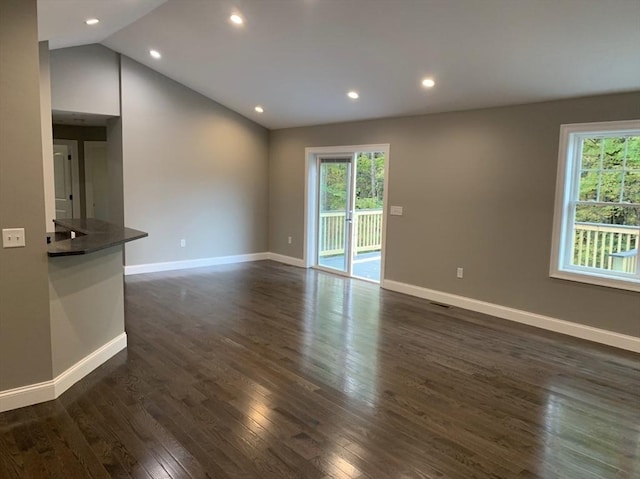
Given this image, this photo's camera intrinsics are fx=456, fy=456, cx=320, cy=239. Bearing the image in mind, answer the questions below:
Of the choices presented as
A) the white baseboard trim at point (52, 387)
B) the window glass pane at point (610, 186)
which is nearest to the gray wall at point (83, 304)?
the white baseboard trim at point (52, 387)

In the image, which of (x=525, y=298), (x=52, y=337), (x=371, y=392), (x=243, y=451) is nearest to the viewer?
(x=243, y=451)

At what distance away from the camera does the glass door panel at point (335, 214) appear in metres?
7.42

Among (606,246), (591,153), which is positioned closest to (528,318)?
(606,246)

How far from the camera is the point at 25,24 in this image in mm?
2709

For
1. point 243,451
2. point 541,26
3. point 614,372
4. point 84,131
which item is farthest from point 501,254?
point 84,131

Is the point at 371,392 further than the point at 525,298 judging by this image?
No

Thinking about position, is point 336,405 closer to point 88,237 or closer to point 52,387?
point 52,387

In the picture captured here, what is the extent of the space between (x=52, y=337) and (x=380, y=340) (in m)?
2.76

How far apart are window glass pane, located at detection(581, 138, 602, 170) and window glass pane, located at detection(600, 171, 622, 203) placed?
14 centimetres

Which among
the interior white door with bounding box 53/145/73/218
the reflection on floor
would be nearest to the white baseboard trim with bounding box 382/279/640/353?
the reflection on floor

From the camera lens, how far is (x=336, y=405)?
3092 millimetres

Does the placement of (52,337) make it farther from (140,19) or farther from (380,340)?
(140,19)

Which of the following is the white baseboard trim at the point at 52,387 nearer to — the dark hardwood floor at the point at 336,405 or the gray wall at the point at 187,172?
the dark hardwood floor at the point at 336,405

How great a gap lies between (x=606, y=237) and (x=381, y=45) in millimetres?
2989
